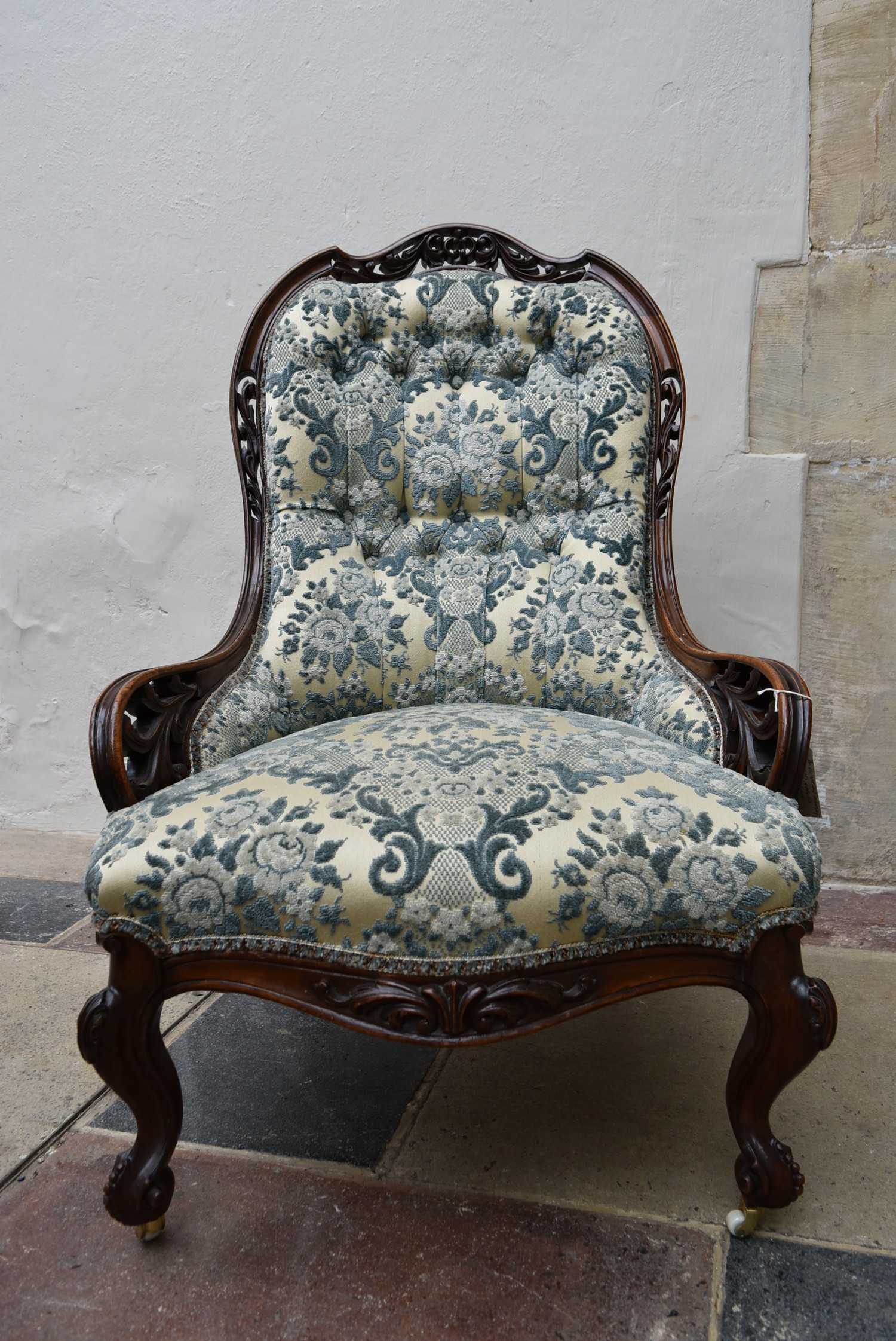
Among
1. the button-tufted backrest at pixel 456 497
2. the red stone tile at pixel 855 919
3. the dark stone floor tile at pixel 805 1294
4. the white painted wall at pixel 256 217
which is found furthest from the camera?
the white painted wall at pixel 256 217

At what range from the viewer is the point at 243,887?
2.90ft

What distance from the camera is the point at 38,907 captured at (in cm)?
191

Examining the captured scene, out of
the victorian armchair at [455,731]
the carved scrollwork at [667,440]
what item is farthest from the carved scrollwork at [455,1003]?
the carved scrollwork at [667,440]

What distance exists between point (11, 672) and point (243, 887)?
169 centimetres

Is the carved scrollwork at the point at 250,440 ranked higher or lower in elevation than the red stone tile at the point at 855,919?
higher

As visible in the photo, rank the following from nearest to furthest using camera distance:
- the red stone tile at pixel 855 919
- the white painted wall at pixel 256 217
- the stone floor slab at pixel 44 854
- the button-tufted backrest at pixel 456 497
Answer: the button-tufted backrest at pixel 456 497 < the red stone tile at pixel 855 919 < the white painted wall at pixel 256 217 < the stone floor slab at pixel 44 854

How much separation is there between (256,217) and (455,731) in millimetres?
1526

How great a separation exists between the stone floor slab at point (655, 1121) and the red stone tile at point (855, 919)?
22 centimetres

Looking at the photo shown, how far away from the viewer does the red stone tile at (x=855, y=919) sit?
1.71 meters

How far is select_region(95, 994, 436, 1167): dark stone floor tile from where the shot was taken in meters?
1.14

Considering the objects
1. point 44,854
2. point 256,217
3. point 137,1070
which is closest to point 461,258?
point 256,217

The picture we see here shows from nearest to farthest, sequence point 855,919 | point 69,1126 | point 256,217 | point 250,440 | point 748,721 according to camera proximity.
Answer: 1. point 748,721
2. point 69,1126
3. point 250,440
4. point 855,919
5. point 256,217

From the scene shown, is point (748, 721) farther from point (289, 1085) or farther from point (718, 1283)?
point (289, 1085)

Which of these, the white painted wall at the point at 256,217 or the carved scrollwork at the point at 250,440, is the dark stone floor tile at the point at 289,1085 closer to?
the carved scrollwork at the point at 250,440
